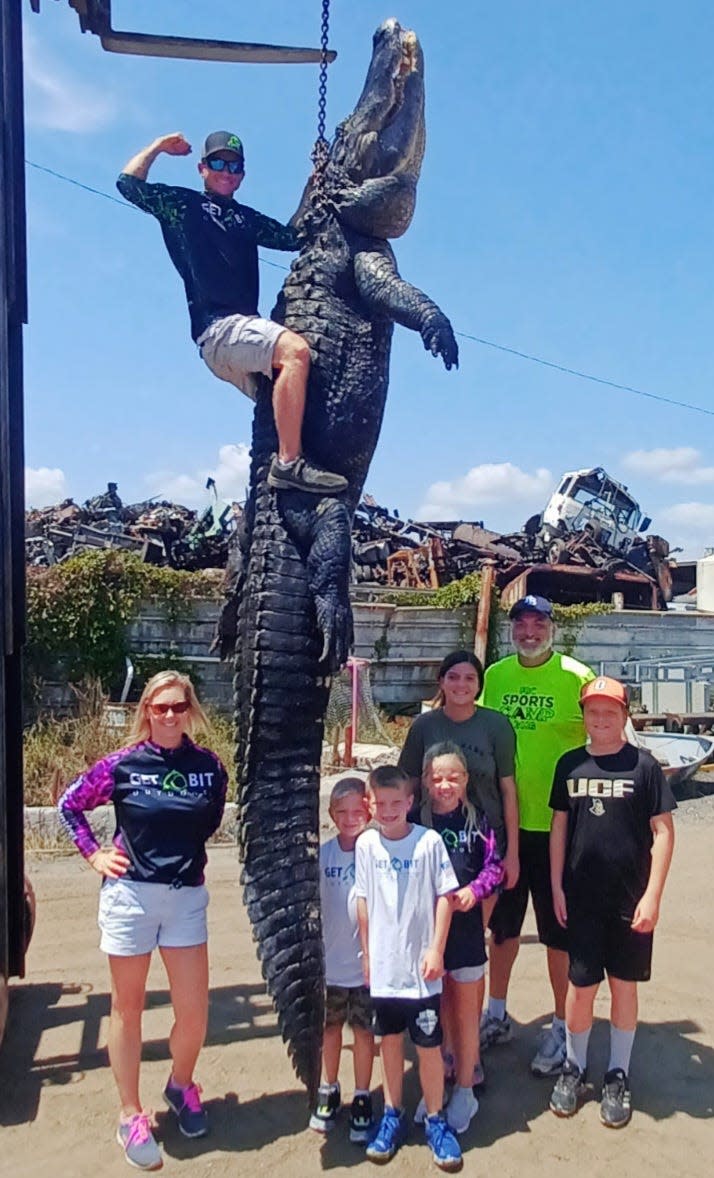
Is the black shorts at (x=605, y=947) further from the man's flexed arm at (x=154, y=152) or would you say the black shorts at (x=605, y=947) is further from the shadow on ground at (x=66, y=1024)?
the man's flexed arm at (x=154, y=152)

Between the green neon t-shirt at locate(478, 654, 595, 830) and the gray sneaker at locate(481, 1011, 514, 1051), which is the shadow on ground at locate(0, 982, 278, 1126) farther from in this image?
the green neon t-shirt at locate(478, 654, 595, 830)

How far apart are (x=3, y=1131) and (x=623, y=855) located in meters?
2.53

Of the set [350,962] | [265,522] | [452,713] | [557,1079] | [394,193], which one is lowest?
[557,1079]

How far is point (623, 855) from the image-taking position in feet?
11.4

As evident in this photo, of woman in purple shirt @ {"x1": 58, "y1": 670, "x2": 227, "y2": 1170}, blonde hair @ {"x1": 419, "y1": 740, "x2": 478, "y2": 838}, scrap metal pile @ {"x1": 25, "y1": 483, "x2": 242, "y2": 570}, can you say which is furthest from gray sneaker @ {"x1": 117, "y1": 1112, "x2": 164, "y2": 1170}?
scrap metal pile @ {"x1": 25, "y1": 483, "x2": 242, "y2": 570}

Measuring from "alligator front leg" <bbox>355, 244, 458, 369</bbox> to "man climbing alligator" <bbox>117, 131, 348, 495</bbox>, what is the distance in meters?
0.35

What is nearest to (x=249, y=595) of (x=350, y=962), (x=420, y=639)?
(x=350, y=962)

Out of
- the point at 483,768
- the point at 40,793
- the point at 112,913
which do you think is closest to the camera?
the point at 112,913

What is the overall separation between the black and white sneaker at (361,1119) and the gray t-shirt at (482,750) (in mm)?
1065

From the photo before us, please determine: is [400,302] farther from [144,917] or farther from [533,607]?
[144,917]

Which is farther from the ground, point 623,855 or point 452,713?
point 452,713

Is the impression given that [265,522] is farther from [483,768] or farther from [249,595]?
[483,768]

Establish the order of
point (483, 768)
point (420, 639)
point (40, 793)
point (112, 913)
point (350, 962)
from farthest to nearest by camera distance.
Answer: point (420, 639) < point (40, 793) < point (483, 768) < point (350, 962) < point (112, 913)

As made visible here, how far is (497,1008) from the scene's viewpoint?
4230 mm
